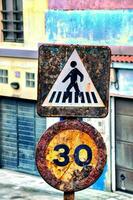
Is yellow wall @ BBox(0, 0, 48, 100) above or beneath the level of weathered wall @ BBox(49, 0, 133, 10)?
beneath

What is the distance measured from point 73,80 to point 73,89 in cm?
6

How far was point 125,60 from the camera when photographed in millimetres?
13086

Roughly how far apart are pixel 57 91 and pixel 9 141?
43.4 feet

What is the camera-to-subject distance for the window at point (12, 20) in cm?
1627

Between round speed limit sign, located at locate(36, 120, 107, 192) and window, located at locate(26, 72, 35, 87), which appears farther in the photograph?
window, located at locate(26, 72, 35, 87)

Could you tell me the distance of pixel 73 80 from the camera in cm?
378

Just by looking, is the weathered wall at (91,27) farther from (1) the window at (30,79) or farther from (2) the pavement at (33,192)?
(2) the pavement at (33,192)

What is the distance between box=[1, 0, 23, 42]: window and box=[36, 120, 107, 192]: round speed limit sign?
12.7m

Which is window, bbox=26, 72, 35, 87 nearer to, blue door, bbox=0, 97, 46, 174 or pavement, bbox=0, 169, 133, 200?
blue door, bbox=0, 97, 46, 174

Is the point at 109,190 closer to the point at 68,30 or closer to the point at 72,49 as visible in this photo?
the point at 68,30

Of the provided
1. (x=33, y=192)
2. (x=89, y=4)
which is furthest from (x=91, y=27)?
(x=33, y=192)

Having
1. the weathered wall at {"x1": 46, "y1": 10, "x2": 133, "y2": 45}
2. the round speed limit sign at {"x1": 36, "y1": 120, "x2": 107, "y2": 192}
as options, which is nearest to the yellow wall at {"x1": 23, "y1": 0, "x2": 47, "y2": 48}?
the weathered wall at {"x1": 46, "y1": 10, "x2": 133, "y2": 45}

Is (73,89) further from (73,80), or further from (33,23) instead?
(33,23)

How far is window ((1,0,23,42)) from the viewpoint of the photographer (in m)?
16.3
